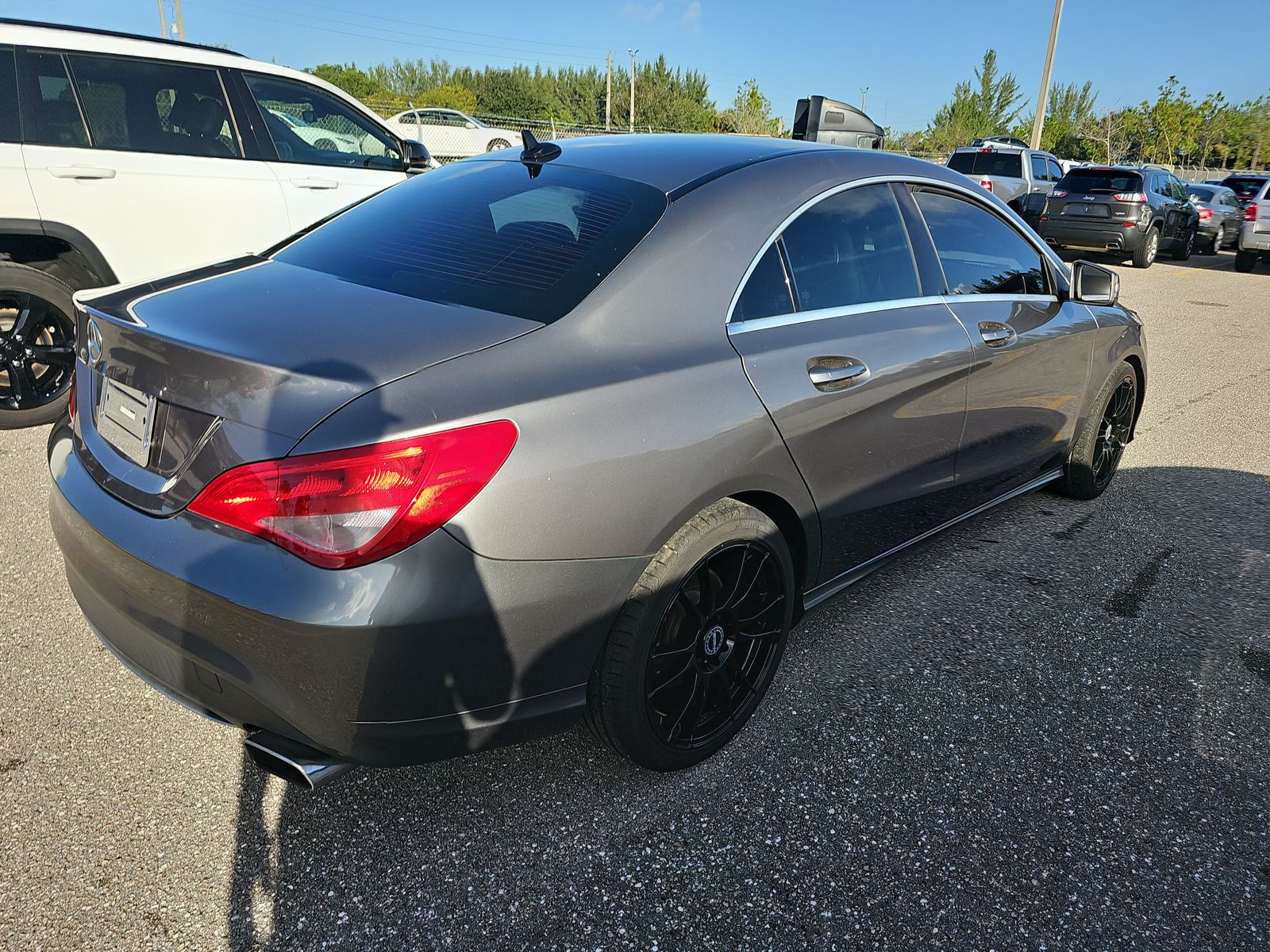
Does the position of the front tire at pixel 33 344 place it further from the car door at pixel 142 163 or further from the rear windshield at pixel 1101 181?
the rear windshield at pixel 1101 181

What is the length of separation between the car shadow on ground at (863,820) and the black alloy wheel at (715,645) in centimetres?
16

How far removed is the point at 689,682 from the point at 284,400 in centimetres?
125

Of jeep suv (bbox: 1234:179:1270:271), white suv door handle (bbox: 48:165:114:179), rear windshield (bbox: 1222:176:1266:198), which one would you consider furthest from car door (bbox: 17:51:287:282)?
rear windshield (bbox: 1222:176:1266:198)

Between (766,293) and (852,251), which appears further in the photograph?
(852,251)

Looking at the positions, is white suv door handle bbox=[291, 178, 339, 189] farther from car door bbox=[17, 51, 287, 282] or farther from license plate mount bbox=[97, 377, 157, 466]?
license plate mount bbox=[97, 377, 157, 466]

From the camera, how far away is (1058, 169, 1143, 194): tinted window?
1606 cm

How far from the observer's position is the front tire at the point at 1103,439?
445 centimetres

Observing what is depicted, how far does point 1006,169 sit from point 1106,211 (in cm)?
409

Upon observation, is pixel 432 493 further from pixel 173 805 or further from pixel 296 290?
pixel 173 805

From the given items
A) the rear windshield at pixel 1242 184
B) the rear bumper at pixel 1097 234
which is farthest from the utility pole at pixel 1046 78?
the rear bumper at pixel 1097 234

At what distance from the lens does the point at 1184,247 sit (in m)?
19.0

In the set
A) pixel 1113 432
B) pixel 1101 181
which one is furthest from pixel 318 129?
pixel 1101 181

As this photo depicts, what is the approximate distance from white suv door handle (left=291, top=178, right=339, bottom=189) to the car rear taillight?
4.49m

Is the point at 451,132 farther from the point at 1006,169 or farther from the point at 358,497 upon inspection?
the point at 358,497
